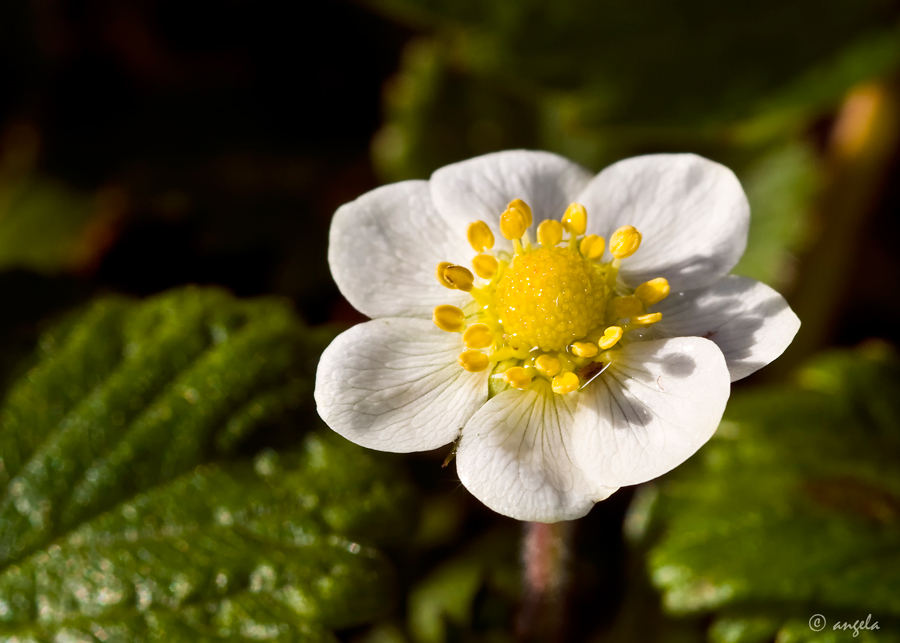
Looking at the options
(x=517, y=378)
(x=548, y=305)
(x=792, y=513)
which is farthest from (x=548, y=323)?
(x=792, y=513)

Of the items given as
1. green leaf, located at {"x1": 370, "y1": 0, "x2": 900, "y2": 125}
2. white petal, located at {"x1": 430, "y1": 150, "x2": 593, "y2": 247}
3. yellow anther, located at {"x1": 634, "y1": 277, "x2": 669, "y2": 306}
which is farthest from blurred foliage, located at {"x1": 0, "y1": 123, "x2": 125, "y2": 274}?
yellow anther, located at {"x1": 634, "y1": 277, "x2": 669, "y2": 306}

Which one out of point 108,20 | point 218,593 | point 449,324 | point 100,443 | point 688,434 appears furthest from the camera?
point 108,20

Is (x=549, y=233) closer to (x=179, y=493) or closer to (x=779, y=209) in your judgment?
(x=179, y=493)

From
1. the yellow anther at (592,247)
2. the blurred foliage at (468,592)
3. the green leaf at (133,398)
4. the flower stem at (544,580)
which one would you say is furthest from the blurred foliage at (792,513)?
the green leaf at (133,398)

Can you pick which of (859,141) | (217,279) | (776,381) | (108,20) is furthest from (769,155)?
(108,20)

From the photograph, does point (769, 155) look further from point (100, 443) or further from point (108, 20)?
point (108, 20)

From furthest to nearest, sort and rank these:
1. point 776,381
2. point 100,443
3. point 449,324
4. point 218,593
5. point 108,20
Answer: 1. point 108,20
2. point 776,381
3. point 100,443
4. point 218,593
5. point 449,324

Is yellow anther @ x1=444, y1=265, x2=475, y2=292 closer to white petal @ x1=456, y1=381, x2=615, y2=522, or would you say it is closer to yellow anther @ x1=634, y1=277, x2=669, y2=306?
white petal @ x1=456, y1=381, x2=615, y2=522
